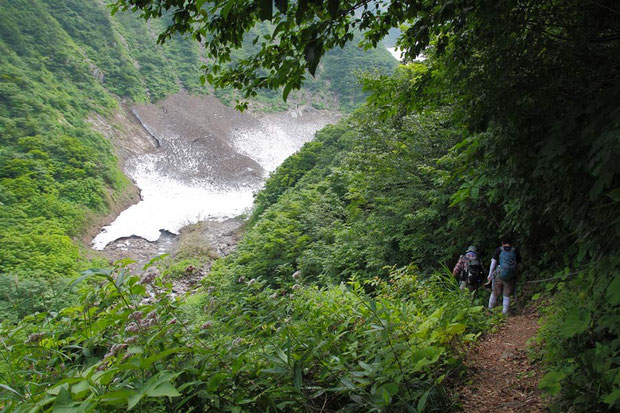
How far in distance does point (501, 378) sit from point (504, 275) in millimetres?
2889

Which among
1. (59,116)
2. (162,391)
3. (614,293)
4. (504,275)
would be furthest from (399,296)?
(59,116)

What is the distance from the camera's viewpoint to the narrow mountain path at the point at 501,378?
2.23 metres

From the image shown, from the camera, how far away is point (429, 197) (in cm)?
677

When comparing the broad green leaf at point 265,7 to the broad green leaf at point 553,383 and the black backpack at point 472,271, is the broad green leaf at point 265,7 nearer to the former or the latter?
the broad green leaf at point 553,383

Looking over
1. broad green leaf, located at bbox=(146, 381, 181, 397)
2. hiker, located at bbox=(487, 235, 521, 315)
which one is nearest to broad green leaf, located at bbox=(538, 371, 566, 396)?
broad green leaf, located at bbox=(146, 381, 181, 397)

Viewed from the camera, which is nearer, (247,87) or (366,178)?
(247,87)

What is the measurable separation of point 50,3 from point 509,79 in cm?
5200

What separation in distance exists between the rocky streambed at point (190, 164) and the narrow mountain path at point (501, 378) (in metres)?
17.3

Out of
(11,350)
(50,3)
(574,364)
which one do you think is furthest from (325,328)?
(50,3)

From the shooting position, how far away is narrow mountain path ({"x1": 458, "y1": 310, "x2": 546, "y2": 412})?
223 cm

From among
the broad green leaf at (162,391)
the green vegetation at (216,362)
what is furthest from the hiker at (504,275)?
the broad green leaf at (162,391)

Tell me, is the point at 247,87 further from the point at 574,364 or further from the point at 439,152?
the point at 439,152

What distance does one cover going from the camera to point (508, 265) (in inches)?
199

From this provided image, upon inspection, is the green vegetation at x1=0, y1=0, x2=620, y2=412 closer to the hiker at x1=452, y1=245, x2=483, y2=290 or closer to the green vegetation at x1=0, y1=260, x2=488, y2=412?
the green vegetation at x1=0, y1=260, x2=488, y2=412
